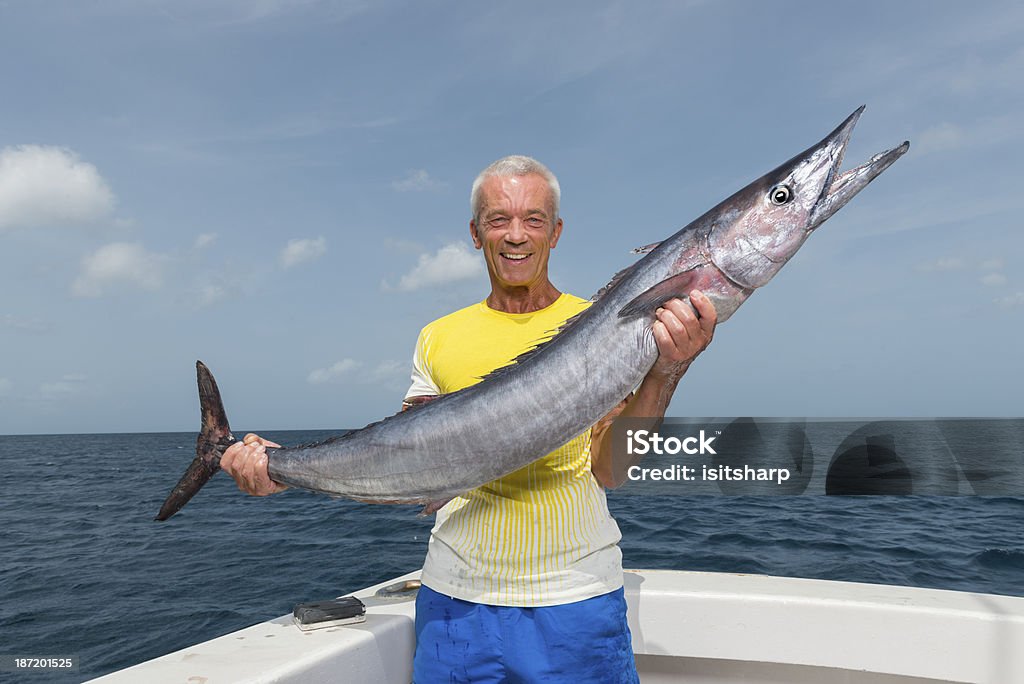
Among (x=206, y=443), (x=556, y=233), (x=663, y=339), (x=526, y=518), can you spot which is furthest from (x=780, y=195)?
(x=206, y=443)

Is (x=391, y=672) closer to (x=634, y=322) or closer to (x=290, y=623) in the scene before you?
(x=290, y=623)

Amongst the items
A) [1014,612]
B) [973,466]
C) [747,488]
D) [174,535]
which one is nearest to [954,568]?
[1014,612]

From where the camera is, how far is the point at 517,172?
2.70 m

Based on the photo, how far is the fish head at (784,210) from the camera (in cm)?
227

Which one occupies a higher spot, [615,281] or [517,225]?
[517,225]

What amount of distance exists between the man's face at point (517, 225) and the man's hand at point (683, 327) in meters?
0.64

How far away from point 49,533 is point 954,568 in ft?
77.4

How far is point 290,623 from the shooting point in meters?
3.51

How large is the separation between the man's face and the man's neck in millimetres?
62

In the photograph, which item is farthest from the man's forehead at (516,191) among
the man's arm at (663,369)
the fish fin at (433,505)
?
the fish fin at (433,505)

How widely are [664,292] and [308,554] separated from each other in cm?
1340

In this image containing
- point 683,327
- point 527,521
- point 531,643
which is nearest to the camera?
point 683,327

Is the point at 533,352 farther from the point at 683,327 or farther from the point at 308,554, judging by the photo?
the point at 308,554

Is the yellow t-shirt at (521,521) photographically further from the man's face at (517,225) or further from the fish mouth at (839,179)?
the fish mouth at (839,179)
